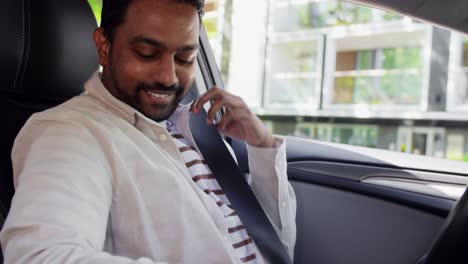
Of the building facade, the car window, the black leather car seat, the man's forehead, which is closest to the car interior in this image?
the black leather car seat

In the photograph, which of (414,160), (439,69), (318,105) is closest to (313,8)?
(318,105)

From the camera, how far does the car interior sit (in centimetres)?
121

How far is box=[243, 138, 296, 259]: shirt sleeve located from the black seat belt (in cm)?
6

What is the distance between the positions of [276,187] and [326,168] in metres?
0.33

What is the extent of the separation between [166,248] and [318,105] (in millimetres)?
7522

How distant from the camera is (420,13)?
4.11 ft

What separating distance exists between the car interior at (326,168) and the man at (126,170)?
0.17 meters

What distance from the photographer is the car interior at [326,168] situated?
1.21 meters

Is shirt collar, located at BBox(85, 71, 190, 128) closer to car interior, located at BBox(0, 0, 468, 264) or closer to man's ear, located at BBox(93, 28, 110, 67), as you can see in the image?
man's ear, located at BBox(93, 28, 110, 67)

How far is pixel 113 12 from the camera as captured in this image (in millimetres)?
1125

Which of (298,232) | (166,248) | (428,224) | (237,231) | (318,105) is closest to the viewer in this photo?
(166,248)

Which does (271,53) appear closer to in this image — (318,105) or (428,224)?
(318,105)

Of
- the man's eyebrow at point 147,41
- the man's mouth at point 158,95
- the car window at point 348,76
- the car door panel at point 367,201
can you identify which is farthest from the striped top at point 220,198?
the car window at point 348,76

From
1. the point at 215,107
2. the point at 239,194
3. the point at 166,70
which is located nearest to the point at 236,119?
the point at 215,107
